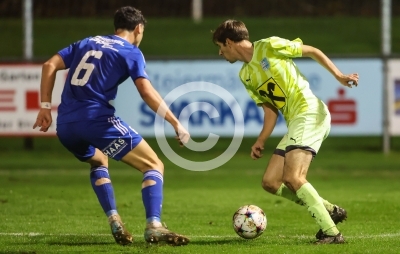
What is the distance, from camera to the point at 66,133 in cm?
729

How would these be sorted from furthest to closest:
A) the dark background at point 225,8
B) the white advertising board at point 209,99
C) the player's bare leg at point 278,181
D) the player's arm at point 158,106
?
the dark background at point 225,8 < the white advertising board at point 209,99 < the player's bare leg at point 278,181 < the player's arm at point 158,106

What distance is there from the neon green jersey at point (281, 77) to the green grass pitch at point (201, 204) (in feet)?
4.05

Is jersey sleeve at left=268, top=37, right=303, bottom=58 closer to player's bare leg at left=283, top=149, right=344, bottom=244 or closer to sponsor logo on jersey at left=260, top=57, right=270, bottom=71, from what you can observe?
sponsor logo on jersey at left=260, top=57, right=270, bottom=71

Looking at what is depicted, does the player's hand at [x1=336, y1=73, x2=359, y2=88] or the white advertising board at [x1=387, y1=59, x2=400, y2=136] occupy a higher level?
the player's hand at [x1=336, y1=73, x2=359, y2=88]

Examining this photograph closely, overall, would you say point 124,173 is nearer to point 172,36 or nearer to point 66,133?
point 66,133

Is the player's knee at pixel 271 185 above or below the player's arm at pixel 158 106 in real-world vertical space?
below

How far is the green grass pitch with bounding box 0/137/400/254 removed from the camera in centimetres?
740

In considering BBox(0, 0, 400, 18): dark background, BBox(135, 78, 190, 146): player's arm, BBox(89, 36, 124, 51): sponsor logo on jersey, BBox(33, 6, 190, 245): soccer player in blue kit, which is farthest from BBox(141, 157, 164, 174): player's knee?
BBox(0, 0, 400, 18): dark background

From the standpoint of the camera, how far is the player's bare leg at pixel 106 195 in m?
7.30

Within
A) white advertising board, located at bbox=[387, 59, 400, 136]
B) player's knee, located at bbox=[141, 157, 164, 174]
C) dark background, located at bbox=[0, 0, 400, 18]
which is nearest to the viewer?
player's knee, located at bbox=[141, 157, 164, 174]

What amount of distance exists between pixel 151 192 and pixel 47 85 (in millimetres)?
1320

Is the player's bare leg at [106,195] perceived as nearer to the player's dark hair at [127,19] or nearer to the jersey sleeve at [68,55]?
the jersey sleeve at [68,55]

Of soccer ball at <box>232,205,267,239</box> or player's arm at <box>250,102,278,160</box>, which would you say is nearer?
soccer ball at <box>232,205,267,239</box>

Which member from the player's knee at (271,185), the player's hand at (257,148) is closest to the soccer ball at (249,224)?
the player's knee at (271,185)
